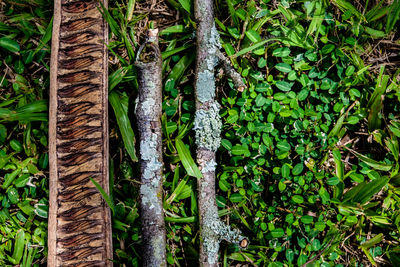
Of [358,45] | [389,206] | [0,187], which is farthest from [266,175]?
[0,187]

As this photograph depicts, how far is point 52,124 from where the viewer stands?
1831 mm

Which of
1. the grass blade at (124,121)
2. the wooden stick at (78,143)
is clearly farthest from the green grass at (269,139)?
the wooden stick at (78,143)

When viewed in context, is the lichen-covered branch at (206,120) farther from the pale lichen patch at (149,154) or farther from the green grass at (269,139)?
the pale lichen patch at (149,154)

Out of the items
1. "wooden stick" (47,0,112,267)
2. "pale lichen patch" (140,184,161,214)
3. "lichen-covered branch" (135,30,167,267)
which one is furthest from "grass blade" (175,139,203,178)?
"wooden stick" (47,0,112,267)

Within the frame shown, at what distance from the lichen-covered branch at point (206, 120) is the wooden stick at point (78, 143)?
556mm

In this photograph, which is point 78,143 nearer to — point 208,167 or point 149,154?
point 149,154

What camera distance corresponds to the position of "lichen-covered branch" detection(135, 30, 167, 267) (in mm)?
1808

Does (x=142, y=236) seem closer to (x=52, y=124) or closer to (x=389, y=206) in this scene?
(x=52, y=124)

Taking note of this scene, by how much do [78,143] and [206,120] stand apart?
773 mm

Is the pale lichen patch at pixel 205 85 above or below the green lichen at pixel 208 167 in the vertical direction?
above

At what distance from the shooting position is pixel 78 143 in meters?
1.84

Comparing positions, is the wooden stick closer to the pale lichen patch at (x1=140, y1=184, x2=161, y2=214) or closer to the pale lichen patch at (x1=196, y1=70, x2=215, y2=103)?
the pale lichen patch at (x1=140, y1=184, x2=161, y2=214)

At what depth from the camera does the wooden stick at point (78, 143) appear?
1813 mm

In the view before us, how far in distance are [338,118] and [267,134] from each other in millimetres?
462
